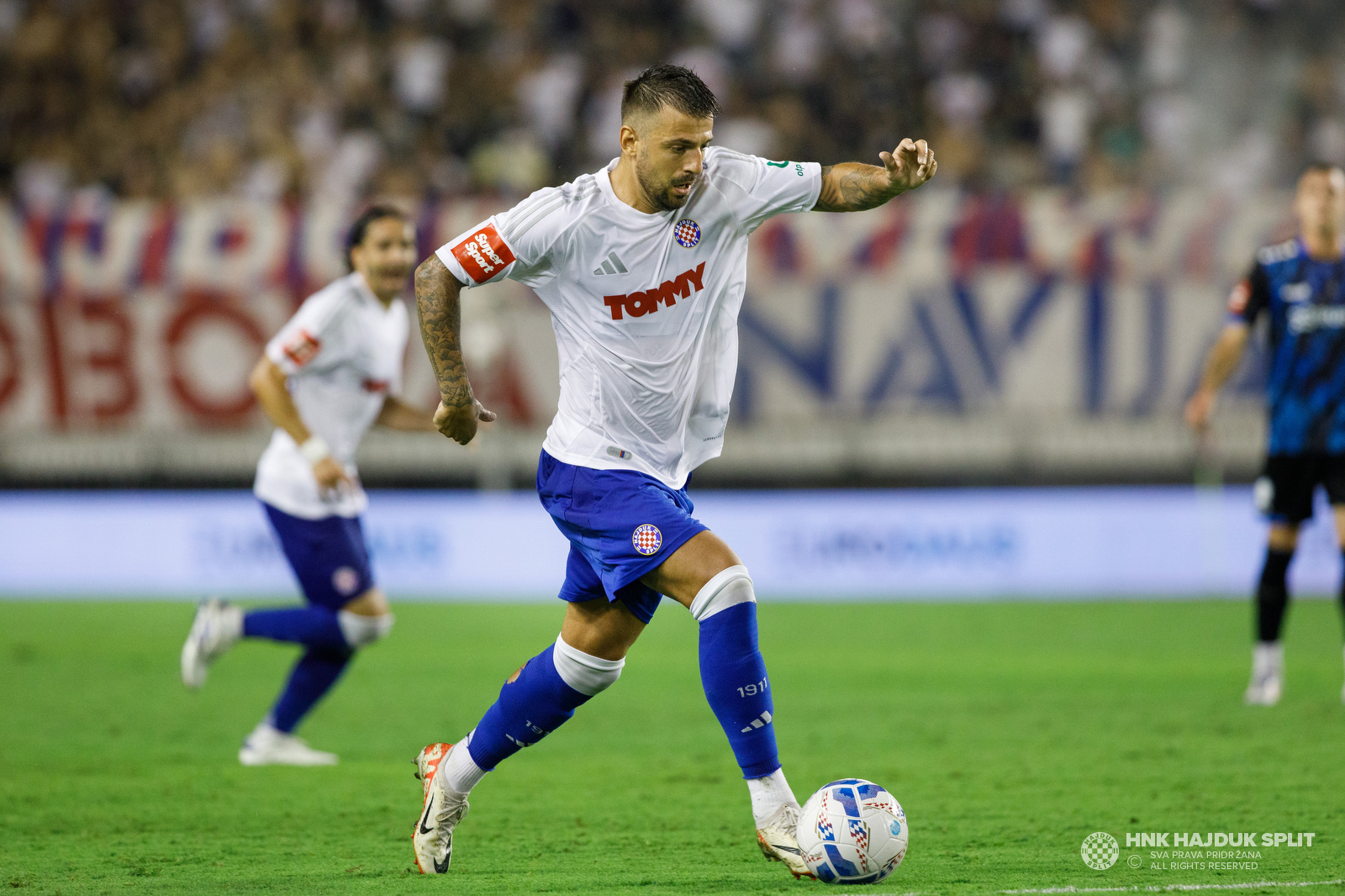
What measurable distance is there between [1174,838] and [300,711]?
139 inches

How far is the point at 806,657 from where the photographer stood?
9297 millimetres

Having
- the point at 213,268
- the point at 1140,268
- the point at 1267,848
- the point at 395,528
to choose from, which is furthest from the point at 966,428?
the point at 1267,848

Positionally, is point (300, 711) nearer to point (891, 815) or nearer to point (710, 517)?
point (891, 815)

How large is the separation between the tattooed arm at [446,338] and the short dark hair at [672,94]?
67 cm

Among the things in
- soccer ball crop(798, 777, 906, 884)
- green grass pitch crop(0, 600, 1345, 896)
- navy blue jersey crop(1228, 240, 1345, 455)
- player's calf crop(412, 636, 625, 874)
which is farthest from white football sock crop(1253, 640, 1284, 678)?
player's calf crop(412, 636, 625, 874)

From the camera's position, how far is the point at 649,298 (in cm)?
421

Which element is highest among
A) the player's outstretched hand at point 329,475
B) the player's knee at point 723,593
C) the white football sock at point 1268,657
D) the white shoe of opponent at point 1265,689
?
the player's outstretched hand at point 329,475

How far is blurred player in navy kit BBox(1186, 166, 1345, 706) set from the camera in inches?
286

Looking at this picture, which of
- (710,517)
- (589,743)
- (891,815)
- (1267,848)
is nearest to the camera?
(891,815)

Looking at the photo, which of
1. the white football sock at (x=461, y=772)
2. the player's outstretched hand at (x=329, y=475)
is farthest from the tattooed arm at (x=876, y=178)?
the player's outstretched hand at (x=329, y=475)

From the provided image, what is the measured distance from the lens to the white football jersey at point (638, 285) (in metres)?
4.18

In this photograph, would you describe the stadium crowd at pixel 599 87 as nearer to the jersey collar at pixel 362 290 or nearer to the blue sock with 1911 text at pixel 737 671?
the jersey collar at pixel 362 290

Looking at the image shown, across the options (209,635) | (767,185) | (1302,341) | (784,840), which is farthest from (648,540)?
(1302,341)

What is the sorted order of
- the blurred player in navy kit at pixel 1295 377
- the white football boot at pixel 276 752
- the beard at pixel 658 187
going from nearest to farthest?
the beard at pixel 658 187
the white football boot at pixel 276 752
the blurred player in navy kit at pixel 1295 377
